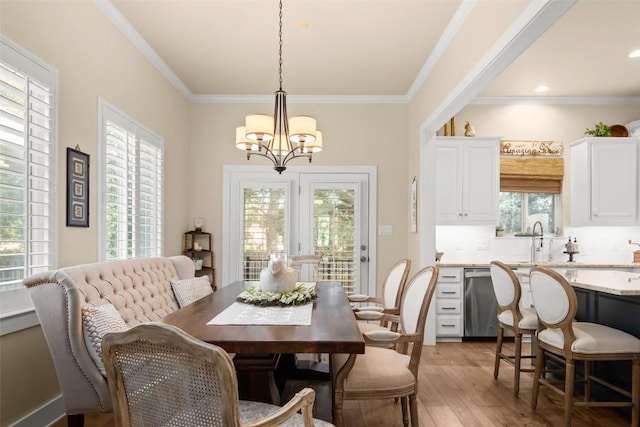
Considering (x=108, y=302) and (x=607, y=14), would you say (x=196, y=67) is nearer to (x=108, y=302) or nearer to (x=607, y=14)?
(x=108, y=302)

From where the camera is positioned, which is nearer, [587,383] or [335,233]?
[587,383]

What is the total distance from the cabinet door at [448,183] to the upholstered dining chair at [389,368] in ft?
8.21

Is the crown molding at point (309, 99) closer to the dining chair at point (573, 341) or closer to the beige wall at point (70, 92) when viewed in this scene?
the beige wall at point (70, 92)

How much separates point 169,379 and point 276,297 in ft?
4.49

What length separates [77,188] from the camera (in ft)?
8.96

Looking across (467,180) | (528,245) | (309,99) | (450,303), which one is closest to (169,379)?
(450,303)

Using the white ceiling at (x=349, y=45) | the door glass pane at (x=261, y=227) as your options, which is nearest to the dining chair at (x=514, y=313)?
the white ceiling at (x=349, y=45)

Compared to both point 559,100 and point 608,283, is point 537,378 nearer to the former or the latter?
point 608,283

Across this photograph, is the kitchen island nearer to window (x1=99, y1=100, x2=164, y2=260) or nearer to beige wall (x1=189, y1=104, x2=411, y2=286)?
beige wall (x1=189, y1=104, x2=411, y2=286)

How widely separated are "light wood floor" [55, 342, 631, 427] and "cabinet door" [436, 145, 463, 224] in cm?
177

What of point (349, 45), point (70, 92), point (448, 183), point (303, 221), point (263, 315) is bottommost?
point (263, 315)

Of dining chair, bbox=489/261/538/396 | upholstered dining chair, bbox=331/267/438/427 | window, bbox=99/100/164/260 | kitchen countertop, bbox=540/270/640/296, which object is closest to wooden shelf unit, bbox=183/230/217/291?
window, bbox=99/100/164/260

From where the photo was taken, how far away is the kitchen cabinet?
4754mm

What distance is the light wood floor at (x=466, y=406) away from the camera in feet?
8.57
